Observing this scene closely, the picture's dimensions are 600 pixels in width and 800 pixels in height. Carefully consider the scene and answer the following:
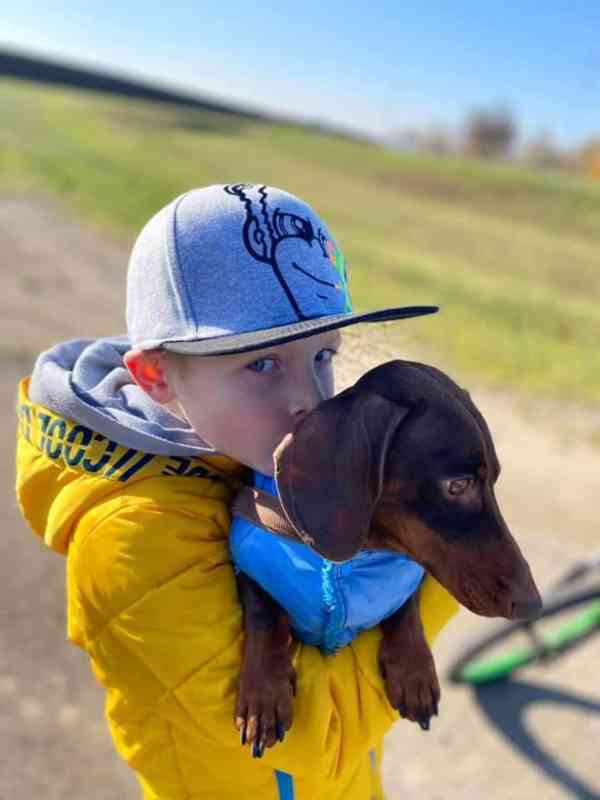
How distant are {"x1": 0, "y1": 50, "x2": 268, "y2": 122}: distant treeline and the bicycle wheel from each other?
44572 millimetres

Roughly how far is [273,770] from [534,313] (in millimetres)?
9531

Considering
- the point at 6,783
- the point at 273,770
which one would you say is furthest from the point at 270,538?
the point at 6,783

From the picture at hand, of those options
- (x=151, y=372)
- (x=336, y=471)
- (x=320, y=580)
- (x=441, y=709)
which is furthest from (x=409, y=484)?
(x=441, y=709)

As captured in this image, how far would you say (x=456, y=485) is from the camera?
116cm

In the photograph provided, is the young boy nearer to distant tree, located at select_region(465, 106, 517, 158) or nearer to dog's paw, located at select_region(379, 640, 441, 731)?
dog's paw, located at select_region(379, 640, 441, 731)

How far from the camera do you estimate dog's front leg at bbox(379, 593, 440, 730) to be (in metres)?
1.45

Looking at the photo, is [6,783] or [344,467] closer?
[344,467]

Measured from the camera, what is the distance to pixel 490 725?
139 inches

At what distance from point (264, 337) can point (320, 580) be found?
0.42 m

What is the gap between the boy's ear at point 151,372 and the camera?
4.86ft

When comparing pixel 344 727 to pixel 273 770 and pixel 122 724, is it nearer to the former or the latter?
pixel 273 770

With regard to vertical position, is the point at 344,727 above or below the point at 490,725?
above

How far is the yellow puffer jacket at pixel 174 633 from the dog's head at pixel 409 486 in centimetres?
33

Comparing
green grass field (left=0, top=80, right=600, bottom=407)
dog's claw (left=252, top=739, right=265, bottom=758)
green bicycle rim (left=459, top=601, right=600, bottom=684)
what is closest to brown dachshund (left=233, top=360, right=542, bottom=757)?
dog's claw (left=252, top=739, right=265, bottom=758)
